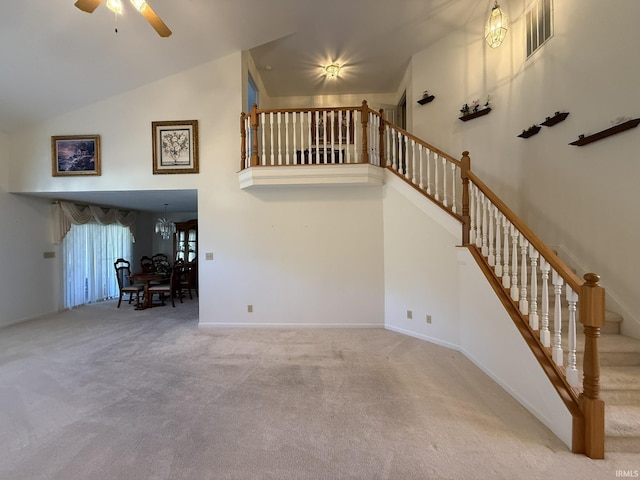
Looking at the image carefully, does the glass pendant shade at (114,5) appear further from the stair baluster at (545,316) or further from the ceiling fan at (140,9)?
the stair baluster at (545,316)

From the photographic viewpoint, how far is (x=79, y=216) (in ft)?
19.9

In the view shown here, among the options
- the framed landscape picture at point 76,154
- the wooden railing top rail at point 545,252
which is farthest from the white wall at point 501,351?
the framed landscape picture at point 76,154

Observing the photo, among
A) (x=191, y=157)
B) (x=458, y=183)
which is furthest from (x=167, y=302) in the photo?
(x=458, y=183)

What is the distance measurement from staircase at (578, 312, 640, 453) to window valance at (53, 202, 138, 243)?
8.25 metres

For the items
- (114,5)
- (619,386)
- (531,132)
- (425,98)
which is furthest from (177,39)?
(619,386)

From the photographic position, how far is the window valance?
570 cm

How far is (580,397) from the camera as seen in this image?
1800mm

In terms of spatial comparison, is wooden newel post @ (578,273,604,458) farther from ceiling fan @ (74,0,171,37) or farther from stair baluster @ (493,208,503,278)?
ceiling fan @ (74,0,171,37)

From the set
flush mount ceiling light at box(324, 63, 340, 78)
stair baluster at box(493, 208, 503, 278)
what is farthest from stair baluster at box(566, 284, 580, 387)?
flush mount ceiling light at box(324, 63, 340, 78)

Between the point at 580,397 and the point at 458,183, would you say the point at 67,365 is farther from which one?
the point at 458,183

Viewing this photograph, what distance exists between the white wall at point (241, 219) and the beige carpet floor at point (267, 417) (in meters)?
0.88

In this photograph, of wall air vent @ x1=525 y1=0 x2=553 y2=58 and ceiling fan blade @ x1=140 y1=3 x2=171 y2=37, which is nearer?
ceiling fan blade @ x1=140 y1=3 x2=171 y2=37

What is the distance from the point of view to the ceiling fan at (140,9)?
2354 millimetres

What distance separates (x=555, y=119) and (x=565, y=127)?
5.5 inches
